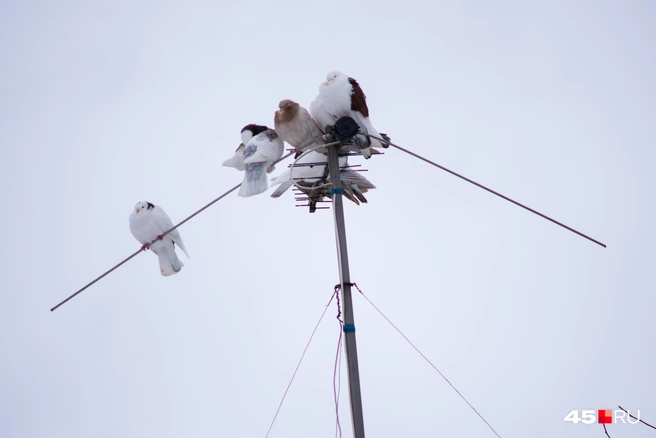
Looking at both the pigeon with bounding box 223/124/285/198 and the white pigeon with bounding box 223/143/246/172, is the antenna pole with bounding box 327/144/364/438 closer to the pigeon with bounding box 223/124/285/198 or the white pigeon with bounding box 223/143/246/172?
the pigeon with bounding box 223/124/285/198

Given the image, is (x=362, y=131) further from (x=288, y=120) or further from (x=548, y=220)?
(x=548, y=220)

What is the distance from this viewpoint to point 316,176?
881cm

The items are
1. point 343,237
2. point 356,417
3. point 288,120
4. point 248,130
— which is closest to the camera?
point 356,417

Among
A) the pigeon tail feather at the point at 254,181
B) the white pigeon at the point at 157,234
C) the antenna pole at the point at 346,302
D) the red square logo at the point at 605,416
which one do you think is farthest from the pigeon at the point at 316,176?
the red square logo at the point at 605,416

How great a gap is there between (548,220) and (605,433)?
232 cm

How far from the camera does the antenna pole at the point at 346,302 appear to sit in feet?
24.2

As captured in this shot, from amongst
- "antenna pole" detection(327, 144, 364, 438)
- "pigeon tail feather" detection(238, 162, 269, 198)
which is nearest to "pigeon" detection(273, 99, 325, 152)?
"antenna pole" detection(327, 144, 364, 438)

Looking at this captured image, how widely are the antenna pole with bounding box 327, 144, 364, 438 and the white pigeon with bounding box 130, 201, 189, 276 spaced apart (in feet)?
7.08

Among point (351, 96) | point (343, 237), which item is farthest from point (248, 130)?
point (343, 237)

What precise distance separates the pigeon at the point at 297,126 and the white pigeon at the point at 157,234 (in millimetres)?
1787

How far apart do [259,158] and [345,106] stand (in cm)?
108

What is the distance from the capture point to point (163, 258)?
31.1 ft

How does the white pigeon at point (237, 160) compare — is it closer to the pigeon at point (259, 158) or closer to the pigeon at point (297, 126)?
the pigeon at point (259, 158)

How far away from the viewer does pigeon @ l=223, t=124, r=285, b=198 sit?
28.7 ft
